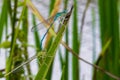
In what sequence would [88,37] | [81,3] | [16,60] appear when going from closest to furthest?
1. [16,60]
2. [88,37]
3. [81,3]

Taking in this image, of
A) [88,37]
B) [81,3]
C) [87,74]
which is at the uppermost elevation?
[81,3]

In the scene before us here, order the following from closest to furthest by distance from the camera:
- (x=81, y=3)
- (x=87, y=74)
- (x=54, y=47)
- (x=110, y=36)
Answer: (x=54, y=47) → (x=110, y=36) → (x=87, y=74) → (x=81, y=3)

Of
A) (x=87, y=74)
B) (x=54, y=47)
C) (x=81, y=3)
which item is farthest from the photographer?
(x=81, y=3)

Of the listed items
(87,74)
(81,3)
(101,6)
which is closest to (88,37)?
(87,74)

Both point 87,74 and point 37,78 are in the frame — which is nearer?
point 37,78

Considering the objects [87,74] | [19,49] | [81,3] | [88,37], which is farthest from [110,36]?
[81,3]

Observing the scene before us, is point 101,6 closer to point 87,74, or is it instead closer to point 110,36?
point 110,36

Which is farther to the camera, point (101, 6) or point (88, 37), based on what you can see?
point (88, 37)

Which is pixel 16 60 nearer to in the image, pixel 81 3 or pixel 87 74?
pixel 87 74

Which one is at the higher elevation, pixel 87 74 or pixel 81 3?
pixel 81 3
